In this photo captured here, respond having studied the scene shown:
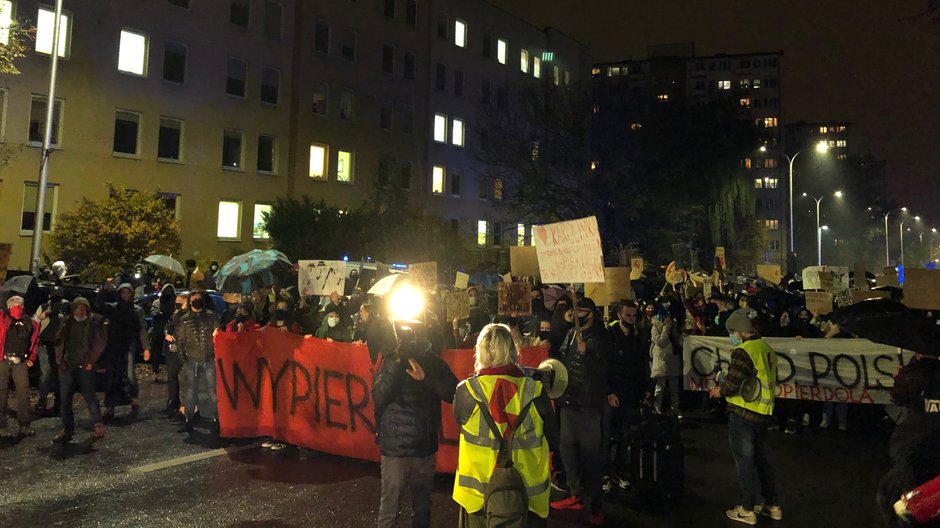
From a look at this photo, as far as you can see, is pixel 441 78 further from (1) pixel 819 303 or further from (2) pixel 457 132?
(1) pixel 819 303

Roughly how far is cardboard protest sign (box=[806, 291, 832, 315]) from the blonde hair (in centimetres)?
972

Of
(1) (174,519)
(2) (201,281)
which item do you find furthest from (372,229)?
(1) (174,519)

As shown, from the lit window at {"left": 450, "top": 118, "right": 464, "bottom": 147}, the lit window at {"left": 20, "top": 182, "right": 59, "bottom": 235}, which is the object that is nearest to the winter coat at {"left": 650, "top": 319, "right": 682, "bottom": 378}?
the lit window at {"left": 20, "top": 182, "right": 59, "bottom": 235}

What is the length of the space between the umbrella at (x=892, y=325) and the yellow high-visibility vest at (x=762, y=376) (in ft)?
5.62

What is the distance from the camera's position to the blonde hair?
3891 millimetres

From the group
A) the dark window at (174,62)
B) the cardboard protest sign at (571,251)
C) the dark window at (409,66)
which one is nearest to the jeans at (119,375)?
the cardboard protest sign at (571,251)

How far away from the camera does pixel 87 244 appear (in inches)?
1021

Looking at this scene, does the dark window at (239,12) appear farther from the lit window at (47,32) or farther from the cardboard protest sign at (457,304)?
the cardboard protest sign at (457,304)

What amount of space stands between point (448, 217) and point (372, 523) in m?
42.0

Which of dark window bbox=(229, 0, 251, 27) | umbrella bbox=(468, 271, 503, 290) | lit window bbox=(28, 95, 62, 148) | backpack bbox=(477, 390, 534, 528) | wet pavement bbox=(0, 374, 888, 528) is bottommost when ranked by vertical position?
wet pavement bbox=(0, 374, 888, 528)

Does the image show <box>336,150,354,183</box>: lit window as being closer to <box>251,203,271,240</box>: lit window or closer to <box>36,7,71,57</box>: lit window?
<box>251,203,271,240</box>: lit window

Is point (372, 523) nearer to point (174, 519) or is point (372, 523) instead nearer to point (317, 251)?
point (174, 519)

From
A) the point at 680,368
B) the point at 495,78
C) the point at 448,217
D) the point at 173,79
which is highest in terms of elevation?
the point at 495,78

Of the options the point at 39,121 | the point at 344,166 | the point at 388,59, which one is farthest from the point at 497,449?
Result: the point at 388,59
